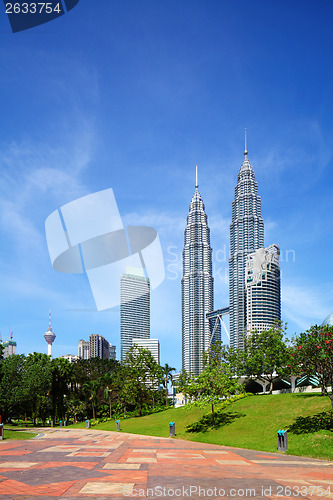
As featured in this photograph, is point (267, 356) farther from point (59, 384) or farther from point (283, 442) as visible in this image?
point (283, 442)

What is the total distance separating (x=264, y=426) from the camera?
3341 centimetres

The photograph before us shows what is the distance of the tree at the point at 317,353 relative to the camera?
86.0ft

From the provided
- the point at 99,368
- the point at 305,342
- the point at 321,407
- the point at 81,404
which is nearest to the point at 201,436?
the point at 321,407

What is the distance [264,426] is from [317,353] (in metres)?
10.4

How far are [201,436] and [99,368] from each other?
2362 inches

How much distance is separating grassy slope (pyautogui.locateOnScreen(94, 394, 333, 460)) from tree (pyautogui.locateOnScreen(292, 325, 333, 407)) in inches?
140

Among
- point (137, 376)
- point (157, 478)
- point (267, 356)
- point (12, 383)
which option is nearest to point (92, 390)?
point (137, 376)

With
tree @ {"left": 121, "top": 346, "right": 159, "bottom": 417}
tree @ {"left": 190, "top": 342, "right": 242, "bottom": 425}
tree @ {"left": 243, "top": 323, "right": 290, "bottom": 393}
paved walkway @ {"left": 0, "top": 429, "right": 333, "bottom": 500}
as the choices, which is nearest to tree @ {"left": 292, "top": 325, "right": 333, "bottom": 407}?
paved walkway @ {"left": 0, "top": 429, "right": 333, "bottom": 500}

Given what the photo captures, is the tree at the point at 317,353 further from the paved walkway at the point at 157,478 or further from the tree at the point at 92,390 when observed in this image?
the tree at the point at 92,390

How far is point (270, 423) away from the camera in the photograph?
33844 mm

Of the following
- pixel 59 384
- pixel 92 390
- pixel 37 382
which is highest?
pixel 37 382

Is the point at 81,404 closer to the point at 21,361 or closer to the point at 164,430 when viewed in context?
the point at 21,361

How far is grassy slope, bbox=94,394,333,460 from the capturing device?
81.5ft

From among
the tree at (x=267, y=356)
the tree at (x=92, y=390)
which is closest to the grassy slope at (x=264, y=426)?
the tree at (x=267, y=356)
